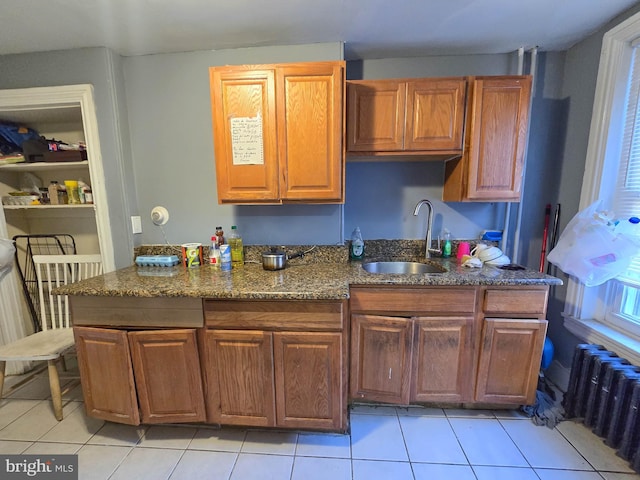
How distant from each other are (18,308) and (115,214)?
110 cm

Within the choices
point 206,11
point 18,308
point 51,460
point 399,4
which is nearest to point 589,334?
point 399,4

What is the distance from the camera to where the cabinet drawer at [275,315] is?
4.31 feet

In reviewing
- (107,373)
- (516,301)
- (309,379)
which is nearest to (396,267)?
(516,301)

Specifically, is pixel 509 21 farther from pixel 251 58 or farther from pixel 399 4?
pixel 251 58

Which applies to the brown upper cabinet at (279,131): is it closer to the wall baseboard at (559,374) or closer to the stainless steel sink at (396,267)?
the stainless steel sink at (396,267)

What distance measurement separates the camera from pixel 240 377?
1379mm

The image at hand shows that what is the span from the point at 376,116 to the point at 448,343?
4.60 feet

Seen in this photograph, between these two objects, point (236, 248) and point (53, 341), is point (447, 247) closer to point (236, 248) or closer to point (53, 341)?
point (236, 248)

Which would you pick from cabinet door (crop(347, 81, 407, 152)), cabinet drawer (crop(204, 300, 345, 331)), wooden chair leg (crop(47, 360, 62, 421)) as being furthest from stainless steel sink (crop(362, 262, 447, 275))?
wooden chair leg (crop(47, 360, 62, 421))

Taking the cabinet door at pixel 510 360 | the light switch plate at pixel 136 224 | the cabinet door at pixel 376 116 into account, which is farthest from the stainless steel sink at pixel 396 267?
the light switch plate at pixel 136 224

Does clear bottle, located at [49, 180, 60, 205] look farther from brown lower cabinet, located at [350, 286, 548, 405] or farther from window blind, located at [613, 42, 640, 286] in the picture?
window blind, located at [613, 42, 640, 286]

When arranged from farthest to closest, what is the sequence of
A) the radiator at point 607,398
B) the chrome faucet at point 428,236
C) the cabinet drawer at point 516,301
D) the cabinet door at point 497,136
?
the chrome faucet at point 428,236, the cabinet door at point 497,136, the cabinet drawer at point 516,301, the radiator at point 607,398

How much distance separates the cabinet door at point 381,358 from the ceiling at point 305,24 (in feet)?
5.43

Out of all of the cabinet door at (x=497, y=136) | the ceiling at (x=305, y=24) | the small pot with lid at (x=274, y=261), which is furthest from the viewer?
the small pot with lid at (x=274, y=261)
